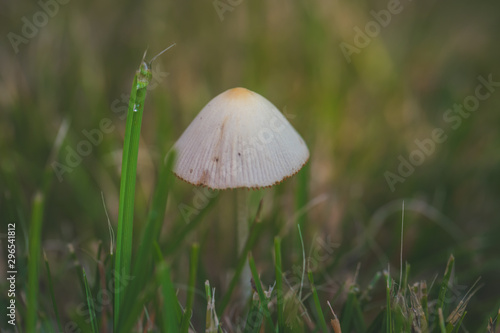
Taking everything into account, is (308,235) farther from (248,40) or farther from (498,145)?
(248,40)

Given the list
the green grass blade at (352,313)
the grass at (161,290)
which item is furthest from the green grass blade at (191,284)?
the green grass blade at (352,313)

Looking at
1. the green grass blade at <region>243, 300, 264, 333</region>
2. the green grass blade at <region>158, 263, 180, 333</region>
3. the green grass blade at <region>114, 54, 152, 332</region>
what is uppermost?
the green grass blade at <region>114, 54, 152, 332</region>

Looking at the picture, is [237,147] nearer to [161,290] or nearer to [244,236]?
[161,290]

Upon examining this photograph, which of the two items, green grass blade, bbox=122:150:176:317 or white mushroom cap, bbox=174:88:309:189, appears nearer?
green grass blade, bbox=122:150:176:317

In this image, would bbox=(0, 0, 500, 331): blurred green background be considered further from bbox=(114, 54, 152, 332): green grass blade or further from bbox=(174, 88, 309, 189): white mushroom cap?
bbox=(174, 88, 309, 189): white mushroom cap

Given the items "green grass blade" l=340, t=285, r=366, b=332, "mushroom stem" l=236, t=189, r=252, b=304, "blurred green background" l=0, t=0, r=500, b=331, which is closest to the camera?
"green grass blade" l=340, t=285, r=366, b=332

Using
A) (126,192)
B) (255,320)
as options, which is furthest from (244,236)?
(126,192)

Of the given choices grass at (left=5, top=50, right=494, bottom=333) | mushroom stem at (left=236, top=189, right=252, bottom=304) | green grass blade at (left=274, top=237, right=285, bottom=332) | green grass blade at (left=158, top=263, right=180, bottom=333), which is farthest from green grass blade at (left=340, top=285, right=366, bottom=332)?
green grass blade at (left=158, top=263, right=180, bottom=333)

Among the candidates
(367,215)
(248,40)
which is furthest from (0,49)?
(367,215)
